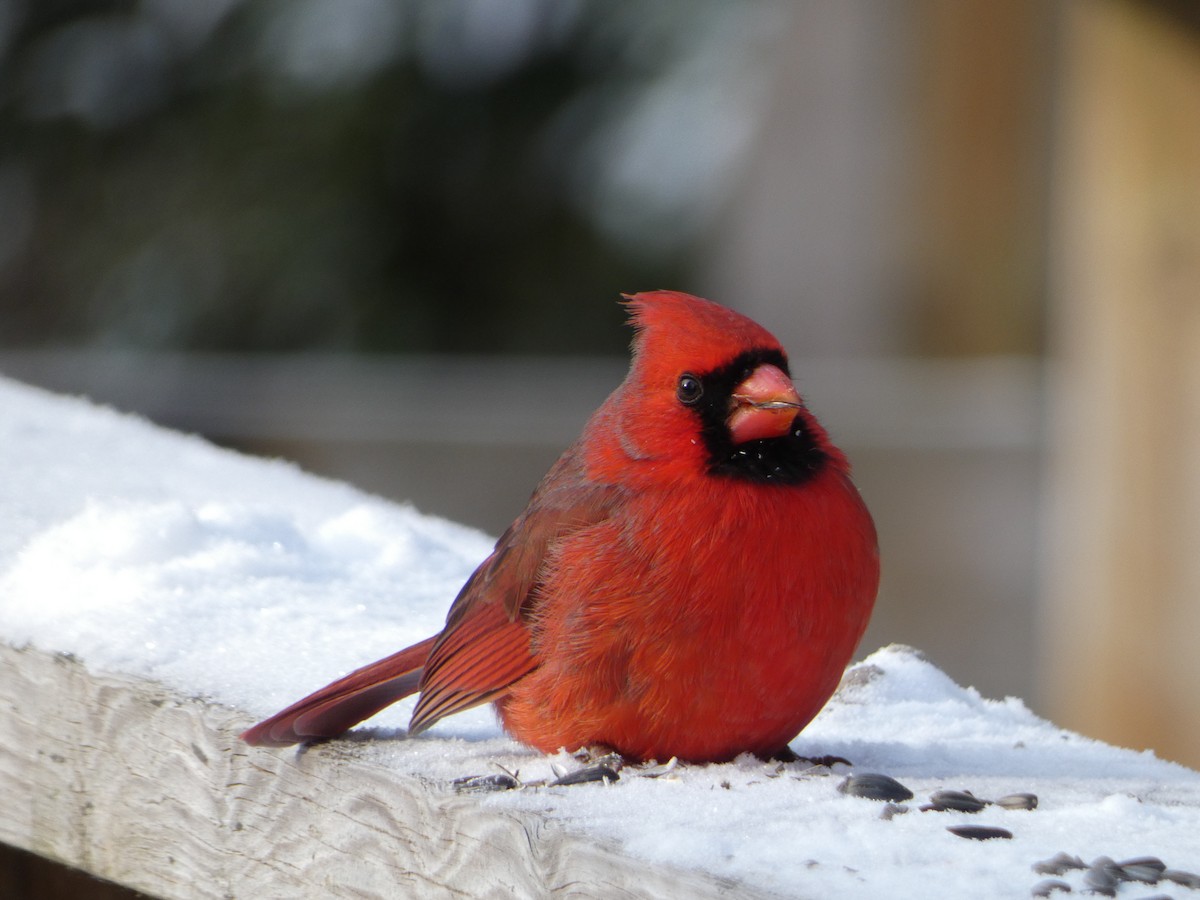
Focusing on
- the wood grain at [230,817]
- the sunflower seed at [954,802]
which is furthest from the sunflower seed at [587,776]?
the sunflower seed at [954,802]

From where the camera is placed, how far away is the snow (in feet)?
4.26

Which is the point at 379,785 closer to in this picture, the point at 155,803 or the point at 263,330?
the point at 155,803

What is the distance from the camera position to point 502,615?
5.82 ft

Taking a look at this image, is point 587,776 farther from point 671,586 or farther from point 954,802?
point 954,802

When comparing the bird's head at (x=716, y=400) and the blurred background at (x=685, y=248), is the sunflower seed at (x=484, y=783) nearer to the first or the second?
the bird's head at (x=716, y=400)

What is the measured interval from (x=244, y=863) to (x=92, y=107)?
7568mm

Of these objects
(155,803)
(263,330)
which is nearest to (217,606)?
(155,803)

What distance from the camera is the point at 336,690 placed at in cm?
166

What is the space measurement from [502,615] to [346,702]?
0.21m

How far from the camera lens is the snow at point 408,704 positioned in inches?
51.1

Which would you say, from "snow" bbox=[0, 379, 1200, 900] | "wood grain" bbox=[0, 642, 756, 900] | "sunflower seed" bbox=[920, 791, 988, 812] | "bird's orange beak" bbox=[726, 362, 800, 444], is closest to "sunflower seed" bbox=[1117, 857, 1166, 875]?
"snow" bbox=[0, 379, 1200, 900]

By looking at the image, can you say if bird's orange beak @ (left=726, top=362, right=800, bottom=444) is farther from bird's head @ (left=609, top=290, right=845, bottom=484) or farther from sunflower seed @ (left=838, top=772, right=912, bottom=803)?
sunflower seed @ (left=838, top=772, right=912, bottom=803)

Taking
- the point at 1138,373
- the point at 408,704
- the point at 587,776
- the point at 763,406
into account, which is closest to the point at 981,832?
the point at 587,776

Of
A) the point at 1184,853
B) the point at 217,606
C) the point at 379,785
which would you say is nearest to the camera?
the point at 1184,853
